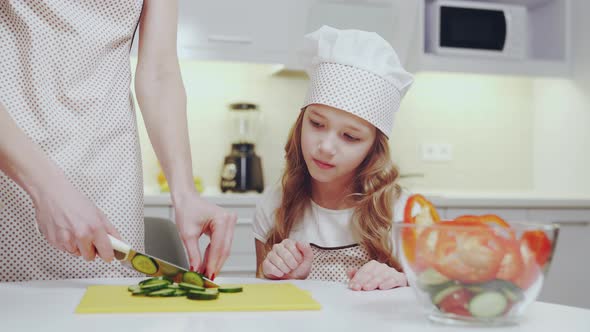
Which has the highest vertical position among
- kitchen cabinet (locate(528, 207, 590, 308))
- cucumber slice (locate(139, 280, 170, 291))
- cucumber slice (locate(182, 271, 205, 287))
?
cucumber slice (locate(139, 280, 170, 291))

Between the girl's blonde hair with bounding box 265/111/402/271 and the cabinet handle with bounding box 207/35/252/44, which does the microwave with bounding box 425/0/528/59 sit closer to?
the cabinet handle with bounding box 207/35/252/44

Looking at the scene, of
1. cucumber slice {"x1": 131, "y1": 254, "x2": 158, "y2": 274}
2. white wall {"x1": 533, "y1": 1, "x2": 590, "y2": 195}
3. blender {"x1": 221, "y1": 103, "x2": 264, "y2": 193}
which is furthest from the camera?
white wall {"x1": 533, "y1": 1, "x2": 590, "y2": 195}

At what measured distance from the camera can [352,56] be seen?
1468 millimetres

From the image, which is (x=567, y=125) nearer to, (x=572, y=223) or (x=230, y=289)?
(x=572, y=223)

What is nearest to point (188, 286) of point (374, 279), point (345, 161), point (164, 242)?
point (374, 279)

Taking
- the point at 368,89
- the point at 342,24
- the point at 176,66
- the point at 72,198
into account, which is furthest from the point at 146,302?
the point at 342,24

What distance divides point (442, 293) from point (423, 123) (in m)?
2.59

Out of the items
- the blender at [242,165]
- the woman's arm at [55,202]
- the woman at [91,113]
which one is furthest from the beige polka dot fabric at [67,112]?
the blender at [242,165]

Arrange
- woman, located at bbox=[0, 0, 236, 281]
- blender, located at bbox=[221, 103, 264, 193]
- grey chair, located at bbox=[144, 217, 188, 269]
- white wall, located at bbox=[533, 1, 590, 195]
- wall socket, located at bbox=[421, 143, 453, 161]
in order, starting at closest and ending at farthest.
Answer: woman, located at bbox=[0, 0, 236, 281] → grey chair, located at bbox=[144, 217, 188, 269] → blender, located at bbox=[221, 103, 264, 193] → white wall, located at bbox=[533, 1, 590, 195] → wall socket, located at bbox=[421, 143, 453, 161]

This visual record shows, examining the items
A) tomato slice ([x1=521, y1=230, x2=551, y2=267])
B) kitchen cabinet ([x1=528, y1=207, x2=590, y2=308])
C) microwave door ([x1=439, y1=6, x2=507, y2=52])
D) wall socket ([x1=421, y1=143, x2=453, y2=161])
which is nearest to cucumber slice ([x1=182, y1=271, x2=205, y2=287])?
tomato slice ([x1=521, y1=230, x2=551, y2=267])

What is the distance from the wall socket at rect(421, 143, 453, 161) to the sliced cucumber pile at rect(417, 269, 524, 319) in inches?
100

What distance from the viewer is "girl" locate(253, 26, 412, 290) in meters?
1.46

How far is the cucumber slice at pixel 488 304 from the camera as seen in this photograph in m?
0.65

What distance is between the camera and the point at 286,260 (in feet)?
4.16
